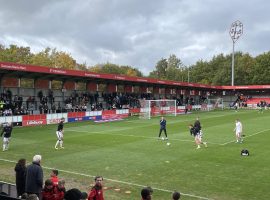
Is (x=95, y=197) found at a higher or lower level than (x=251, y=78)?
lower

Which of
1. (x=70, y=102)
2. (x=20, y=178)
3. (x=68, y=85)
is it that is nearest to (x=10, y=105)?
(x=70, y=102)

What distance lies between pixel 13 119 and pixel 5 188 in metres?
29.9

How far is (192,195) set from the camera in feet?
47.3

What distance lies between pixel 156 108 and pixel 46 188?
172 feet

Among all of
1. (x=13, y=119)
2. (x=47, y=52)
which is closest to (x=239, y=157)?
(x=13, y=119)

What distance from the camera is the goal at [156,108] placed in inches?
2298

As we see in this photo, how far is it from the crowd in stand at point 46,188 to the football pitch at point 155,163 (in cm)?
372

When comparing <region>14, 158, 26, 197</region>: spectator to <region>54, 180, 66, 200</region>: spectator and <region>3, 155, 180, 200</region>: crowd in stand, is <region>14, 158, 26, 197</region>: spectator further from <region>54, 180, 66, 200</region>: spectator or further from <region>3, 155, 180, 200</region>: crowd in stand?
<region>54, 180, 66, 200</region>: spectator

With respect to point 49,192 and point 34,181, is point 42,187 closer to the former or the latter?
point 34,181

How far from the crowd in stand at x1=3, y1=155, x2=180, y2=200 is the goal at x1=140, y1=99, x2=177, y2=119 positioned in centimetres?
4399

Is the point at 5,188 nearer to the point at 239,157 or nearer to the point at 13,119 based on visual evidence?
the point at 239,157

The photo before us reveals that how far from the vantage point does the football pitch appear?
603 inches

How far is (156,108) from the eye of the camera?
6203 cm

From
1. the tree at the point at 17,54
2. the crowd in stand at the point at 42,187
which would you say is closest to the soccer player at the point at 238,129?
the crowd in stand at the point at 42,187
